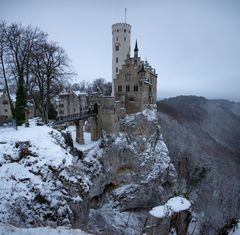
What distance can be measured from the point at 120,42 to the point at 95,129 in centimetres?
1597

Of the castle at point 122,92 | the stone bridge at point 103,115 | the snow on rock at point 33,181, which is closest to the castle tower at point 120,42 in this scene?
the castle at point 122,92

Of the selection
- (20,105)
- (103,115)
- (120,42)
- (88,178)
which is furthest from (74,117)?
(120,42)

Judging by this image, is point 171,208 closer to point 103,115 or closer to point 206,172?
point 103,115

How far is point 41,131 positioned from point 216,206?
32.5 meters

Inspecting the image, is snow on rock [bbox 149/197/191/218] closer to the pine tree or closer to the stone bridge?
the stone bridge

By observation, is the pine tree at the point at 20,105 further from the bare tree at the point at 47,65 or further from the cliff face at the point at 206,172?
the cliff face at the point at 206,172

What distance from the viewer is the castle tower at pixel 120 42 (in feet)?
109

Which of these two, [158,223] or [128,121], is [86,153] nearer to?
[128,121]

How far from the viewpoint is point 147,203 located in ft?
92.5

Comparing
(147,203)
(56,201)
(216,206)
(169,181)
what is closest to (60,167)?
(56,201)

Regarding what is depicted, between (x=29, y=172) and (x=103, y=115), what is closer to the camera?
(x=29, y=172)

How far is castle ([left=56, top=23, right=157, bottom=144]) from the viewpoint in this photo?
27.0m

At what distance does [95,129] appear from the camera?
2758 cm

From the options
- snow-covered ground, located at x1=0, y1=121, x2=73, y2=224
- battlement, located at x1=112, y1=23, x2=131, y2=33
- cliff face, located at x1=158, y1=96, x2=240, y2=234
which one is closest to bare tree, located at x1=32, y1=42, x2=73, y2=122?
snow-covered ground, located at x1=0, y1=121, x2=73, y2=224
